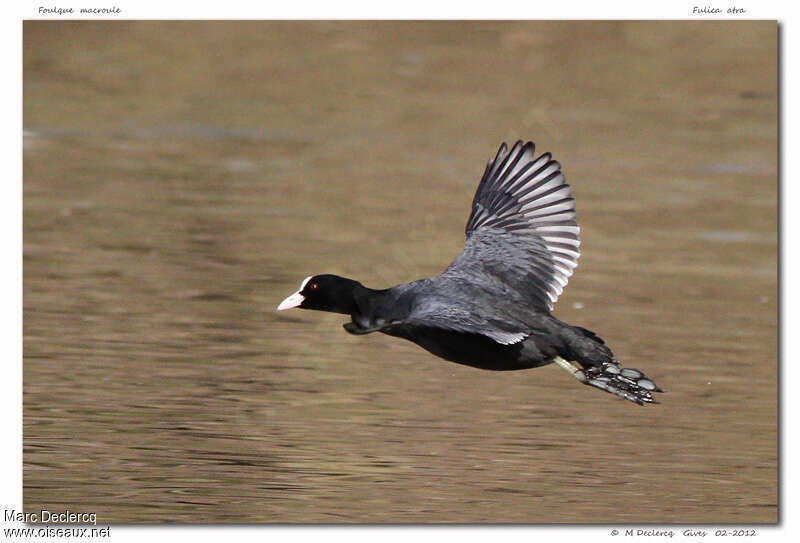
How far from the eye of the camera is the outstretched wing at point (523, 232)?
725 centimetres

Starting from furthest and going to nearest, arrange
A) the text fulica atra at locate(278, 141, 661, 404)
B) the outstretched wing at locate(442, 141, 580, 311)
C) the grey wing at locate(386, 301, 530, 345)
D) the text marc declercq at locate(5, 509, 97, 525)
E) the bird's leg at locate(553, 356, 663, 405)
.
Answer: the outstretched wing at locate(442, 141, 580, 311) → the bird's leg at locate(553, 356, 663, 405) → the text marc declercq at locate(5, 509, 97, 525) → the text fulica atra at locate(278, 141, 661, 404) → the grey wing at locate(386, 301, 530, 345)

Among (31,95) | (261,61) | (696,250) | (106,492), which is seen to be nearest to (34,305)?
(106,492)

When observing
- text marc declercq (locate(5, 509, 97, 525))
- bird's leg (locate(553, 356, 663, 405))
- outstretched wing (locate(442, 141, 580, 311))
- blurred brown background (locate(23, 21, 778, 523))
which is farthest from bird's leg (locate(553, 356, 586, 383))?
text marc declercq (locate(5, 509, 97, 525))

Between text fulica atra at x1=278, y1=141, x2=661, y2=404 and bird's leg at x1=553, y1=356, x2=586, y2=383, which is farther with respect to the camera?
bird's leg at x1=553, y1=356, x2=586, y2=383

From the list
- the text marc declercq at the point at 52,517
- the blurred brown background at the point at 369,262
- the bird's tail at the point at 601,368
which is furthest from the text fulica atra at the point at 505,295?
the text marc declercq at the point at 52,517

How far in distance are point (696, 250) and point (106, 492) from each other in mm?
6739

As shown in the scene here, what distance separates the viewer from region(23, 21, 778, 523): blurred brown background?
7.32 m

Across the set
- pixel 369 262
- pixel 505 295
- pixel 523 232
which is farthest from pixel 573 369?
pixel 369 262

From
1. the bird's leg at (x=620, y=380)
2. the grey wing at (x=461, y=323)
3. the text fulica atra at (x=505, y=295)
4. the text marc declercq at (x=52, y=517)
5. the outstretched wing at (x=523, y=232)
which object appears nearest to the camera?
the grey wing at (x=461, y=323)

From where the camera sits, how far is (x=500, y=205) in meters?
7.77

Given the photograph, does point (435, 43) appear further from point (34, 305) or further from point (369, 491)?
point (369, 491)

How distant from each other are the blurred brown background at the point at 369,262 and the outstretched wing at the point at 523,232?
0.94 meters

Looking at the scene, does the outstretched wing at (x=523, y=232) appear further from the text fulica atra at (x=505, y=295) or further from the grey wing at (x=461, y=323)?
the grey wing at (x=461, y=323)

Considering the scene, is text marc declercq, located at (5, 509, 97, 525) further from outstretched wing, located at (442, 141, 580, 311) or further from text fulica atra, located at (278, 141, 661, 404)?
outstretched wing, located at (442, 141, 580, 311)
